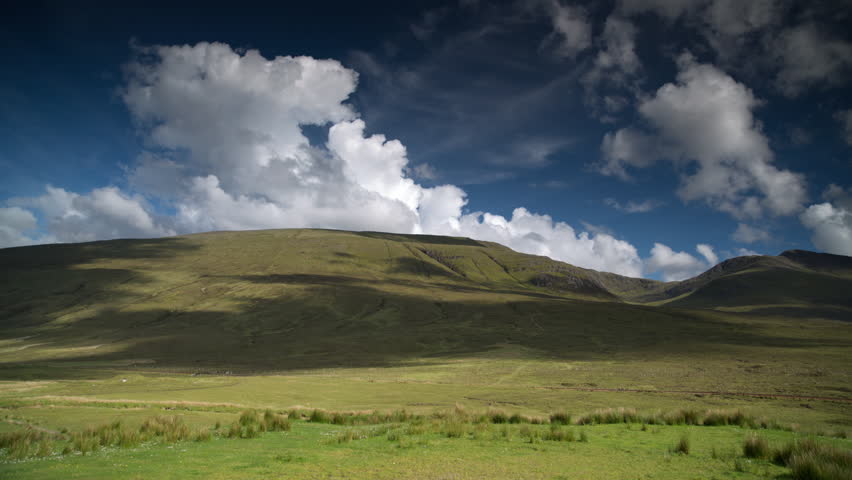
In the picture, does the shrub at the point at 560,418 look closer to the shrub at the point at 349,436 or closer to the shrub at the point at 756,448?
the shrub at the point at 756,448

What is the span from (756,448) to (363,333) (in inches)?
3389

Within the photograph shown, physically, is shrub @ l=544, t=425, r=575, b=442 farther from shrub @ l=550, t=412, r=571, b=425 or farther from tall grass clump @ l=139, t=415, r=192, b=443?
tall grass clump @ l=139, t=415, r=192, b=443

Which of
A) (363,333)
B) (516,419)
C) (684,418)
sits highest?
(684,418)

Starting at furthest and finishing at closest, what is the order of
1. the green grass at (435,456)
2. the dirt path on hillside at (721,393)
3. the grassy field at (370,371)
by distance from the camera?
1. the dirt path on hillside at (721,393)
2. the grassy field at (370,371)
3. the green grass at (435,456)

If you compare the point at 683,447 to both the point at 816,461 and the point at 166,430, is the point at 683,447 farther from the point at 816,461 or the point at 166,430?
the point at 166,430

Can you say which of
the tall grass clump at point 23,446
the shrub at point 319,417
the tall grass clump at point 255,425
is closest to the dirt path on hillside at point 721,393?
the shrub at point 319,417

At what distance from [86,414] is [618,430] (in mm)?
22680

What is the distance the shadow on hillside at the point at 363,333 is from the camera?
6838 cm

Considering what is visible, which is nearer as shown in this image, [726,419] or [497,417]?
[726,419]

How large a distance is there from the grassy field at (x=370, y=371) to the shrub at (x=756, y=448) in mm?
281

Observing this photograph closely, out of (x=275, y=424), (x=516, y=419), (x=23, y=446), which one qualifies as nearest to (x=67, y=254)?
(x=275, y=424)

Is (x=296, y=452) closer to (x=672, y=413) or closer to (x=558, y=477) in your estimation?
(x=558, y=477)

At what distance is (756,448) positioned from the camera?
11555mm

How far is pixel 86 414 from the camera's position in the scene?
20.0 m
